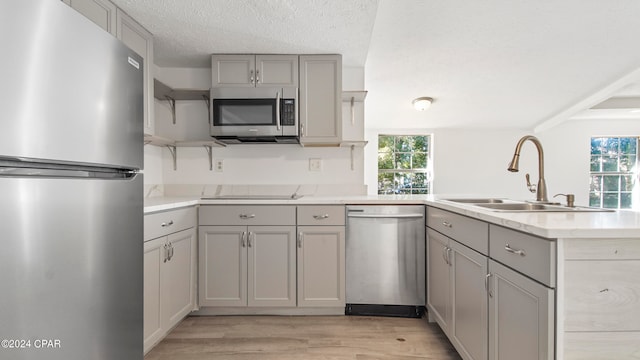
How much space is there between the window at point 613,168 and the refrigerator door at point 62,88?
24.0ft

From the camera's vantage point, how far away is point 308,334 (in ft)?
6.61

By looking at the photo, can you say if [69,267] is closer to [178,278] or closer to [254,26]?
[178,278]

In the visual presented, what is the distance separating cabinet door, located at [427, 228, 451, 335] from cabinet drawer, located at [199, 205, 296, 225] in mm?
951

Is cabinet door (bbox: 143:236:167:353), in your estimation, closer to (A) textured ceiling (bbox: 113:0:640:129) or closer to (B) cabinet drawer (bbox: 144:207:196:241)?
(B) cabinet drawer (bbox: 144:207:196:241)

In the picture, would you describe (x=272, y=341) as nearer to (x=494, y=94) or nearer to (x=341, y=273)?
(x=341, y=273)

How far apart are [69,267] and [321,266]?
1.62 m

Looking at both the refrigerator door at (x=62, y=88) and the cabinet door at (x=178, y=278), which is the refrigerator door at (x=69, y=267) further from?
the cabinet door at (x=178, y=278)

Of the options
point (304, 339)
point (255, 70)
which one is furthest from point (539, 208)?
point (255, 70)

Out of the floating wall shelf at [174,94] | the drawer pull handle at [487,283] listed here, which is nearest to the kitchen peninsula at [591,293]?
the drawer pull handle at [487,283]

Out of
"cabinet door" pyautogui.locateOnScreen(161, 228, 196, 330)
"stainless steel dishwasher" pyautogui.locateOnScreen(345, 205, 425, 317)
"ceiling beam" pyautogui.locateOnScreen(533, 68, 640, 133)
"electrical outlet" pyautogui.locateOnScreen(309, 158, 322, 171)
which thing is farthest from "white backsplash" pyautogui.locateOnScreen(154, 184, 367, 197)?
"ceiling beam" pyautogui.locateOnScreen(533, 68, 640, 133)

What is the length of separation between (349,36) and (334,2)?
0.43m

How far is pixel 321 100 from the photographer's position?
2553 millimetres

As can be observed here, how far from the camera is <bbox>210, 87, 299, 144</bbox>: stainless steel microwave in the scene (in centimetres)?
245

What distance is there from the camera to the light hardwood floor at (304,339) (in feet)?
5.85
